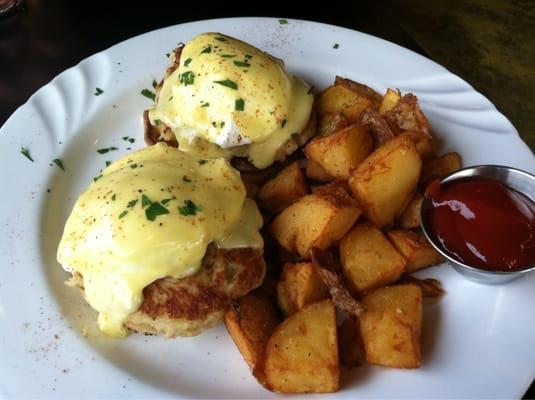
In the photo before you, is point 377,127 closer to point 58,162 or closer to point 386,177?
point 386,177

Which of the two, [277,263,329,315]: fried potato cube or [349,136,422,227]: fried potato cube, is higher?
[349,136,422,227]: fried potato cube

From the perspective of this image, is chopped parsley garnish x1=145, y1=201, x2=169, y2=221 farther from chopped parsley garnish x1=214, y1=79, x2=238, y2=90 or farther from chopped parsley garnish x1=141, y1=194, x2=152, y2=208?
chopped parsley garnish x1=214, y1=79, x2=238, y2=90

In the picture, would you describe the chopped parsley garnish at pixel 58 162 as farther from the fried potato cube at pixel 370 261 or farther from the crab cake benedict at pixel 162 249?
the fried potato cube at pixel 370 261

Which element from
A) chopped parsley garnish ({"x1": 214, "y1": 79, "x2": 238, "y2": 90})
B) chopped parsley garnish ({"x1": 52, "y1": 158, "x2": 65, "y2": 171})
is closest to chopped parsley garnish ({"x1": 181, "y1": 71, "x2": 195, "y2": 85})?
chopped parsley garnish ({"x1": 214, "y1": 79, "x2": 238, "y2": 90})

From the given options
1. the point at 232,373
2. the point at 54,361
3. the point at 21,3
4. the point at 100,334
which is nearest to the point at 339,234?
the point at 232,373

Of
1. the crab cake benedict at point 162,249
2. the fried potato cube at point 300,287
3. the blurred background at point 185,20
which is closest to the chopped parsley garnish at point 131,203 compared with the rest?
the crab cake benedict at point 162,249

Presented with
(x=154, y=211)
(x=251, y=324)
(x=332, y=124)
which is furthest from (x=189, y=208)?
(x=332, y=124)
